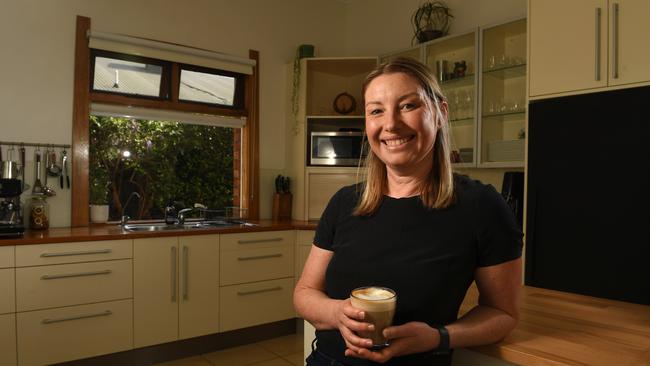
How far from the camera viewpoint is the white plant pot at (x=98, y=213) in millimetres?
3529

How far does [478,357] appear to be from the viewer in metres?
1.15

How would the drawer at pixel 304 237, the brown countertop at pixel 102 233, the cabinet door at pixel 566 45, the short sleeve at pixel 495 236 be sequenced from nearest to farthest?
the short sleeve at pixel 495 236
the cabinet door at pixel 566 45
the brown countertop at pixel 102 233
the drawer at pixel 304 237

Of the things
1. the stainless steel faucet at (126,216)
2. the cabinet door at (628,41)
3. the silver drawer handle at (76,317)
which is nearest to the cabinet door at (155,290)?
the silver drawer handle at (76,317)

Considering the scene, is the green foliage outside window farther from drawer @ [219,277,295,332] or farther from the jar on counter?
drawer @ [219,277,295,332]

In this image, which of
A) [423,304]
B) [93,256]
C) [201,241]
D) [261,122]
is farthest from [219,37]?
[423,304]

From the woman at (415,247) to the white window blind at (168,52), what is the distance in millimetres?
2868

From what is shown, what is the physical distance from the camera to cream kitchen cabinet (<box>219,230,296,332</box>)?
345 centimetres

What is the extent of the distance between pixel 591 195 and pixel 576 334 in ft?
4.09

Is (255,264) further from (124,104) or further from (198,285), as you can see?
(124,104)

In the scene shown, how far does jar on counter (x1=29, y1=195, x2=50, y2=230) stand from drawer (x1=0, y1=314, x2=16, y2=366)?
69cm

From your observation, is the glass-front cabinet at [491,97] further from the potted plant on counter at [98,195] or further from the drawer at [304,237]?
the potted plant on counter at [98,195]

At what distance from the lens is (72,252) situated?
2.85 metres

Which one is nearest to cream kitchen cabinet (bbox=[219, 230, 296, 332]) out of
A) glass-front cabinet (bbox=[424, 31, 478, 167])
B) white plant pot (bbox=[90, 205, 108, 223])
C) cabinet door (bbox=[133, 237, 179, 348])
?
cabinet door (bbox=[133, 237, 179, 348])

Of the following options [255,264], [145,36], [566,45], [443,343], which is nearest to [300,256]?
[255,264]
